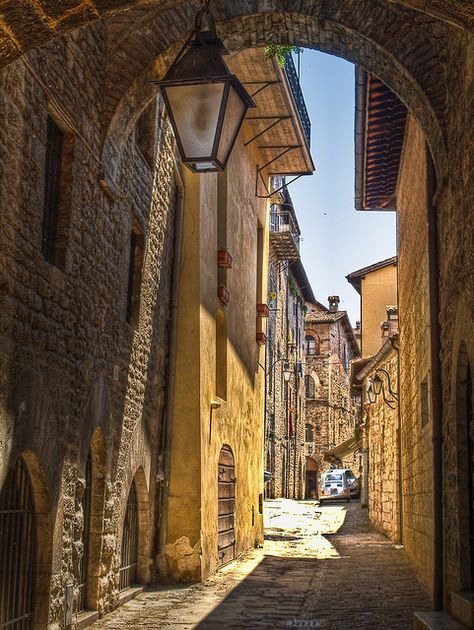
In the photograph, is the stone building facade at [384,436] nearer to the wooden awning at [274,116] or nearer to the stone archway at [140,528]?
the wooden awning at [274,116]

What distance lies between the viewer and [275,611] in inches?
336

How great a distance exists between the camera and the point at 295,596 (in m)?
9.54

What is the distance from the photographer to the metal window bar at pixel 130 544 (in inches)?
364

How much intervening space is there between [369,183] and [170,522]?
7676 millimetres

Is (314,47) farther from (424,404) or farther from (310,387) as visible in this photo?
(310,387)

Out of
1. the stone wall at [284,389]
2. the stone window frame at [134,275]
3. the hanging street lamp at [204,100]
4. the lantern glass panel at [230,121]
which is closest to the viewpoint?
the hanging street lamp at [204,100]

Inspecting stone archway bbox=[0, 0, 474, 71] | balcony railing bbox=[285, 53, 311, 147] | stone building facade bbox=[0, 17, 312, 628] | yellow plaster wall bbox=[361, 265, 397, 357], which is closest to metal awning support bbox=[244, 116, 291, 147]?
balcony railing bbox=[285, 53, 311, 147]

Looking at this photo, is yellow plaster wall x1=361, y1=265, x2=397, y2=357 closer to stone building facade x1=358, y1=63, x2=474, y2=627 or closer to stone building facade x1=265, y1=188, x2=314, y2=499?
stone building facade x1=265, y1=188, x2=314, y2=499

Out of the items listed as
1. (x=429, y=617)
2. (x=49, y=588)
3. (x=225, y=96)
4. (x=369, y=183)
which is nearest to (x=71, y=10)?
(x=225, y=96)

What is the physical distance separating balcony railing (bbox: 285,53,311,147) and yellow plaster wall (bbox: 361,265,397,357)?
27.3 ft

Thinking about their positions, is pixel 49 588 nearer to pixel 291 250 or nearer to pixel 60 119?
pixel 60 119

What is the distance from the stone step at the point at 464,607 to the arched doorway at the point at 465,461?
140 millimetres

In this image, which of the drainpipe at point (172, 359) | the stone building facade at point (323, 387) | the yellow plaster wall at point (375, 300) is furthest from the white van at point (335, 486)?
the drainpipe at point (172, 359)

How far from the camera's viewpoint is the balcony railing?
14961 millimetres
